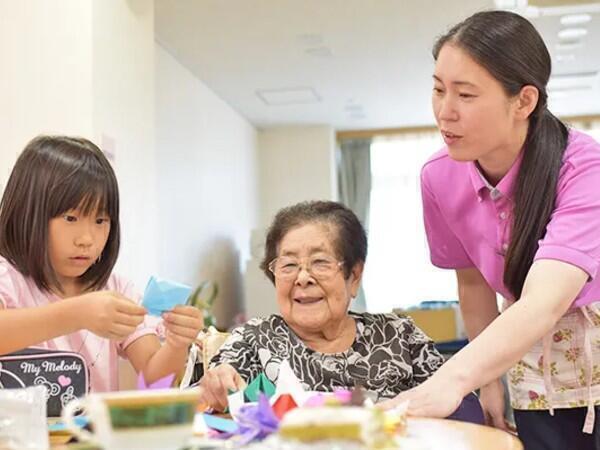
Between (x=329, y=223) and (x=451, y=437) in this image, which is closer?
(x=451, y=437)

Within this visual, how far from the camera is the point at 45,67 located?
2.82m

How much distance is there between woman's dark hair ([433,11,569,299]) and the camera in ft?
4.14

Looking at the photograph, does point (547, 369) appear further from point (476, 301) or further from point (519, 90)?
point (519, 90)

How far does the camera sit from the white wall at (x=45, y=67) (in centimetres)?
280

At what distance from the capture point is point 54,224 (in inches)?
55.1

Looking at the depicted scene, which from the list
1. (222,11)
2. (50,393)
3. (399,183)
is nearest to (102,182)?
(50,393)

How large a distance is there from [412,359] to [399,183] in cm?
689

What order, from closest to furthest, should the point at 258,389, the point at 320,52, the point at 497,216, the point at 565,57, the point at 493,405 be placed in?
the point at 258,389 < the point at 497,216 < the point at 493,405 < the point at 320,52 < the point at 565,57

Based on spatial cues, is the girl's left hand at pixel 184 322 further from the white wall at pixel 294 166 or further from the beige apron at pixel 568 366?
the white wall at pixel 294 166

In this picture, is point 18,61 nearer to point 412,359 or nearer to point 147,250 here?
point 147,250

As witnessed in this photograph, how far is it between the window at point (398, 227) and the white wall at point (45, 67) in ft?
18.4

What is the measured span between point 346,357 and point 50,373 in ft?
1.81

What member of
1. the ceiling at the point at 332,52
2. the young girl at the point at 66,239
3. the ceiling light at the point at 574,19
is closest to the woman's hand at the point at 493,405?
the young girl at the point at 66,239

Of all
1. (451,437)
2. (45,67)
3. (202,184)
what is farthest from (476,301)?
(202,184)
